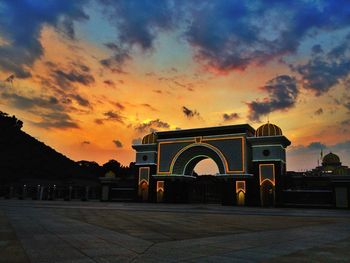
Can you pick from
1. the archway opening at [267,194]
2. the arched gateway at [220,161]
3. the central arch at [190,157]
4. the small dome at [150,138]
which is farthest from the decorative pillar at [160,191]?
the archway opening at [267,194]

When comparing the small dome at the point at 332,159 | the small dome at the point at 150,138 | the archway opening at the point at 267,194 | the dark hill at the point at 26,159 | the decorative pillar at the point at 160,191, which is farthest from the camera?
the dark hill at the point at 26,159

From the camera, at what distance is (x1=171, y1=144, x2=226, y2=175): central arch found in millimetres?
55209

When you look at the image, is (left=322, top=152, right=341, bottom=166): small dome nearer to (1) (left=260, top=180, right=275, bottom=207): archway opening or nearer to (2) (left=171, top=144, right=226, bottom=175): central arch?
(1) (left=260, top=180, right=275, bottom=207): archway opening

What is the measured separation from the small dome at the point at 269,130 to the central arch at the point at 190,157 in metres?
7.99

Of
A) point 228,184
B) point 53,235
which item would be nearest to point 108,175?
point 228,184

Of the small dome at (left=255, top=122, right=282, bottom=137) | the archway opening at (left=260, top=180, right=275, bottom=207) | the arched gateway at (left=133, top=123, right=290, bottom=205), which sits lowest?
the archway opening at (left=260, top=180, right=275, bottom=207)

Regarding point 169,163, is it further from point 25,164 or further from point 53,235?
point 25,164

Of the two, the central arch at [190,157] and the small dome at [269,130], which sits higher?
the small dome at [269,130]

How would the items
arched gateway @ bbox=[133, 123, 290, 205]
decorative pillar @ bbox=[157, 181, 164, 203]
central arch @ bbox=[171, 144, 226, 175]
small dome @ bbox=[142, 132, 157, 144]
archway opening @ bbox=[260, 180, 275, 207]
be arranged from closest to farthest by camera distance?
archway opening @ bbox=[260, 180, 275, 207] → arched gateway @ bbox=[133, 123, 290, 205] → central arch @ bbox=[171, 144, 226, 175] → decorative pillar @ bbox=[157, 181, 164, 203] → small dome @ bbox=[142, 132, 157, 144]

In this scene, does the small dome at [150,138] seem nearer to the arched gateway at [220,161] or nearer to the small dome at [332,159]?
the arched gateway at [220,161]

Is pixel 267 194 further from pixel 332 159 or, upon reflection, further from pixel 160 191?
pixel 332 159

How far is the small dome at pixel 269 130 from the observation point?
165 ft

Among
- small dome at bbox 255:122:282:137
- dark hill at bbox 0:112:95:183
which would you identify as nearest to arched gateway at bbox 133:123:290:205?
small dome at bbox 255:122:282:137

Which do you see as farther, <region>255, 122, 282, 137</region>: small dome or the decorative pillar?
the decorative pillar
